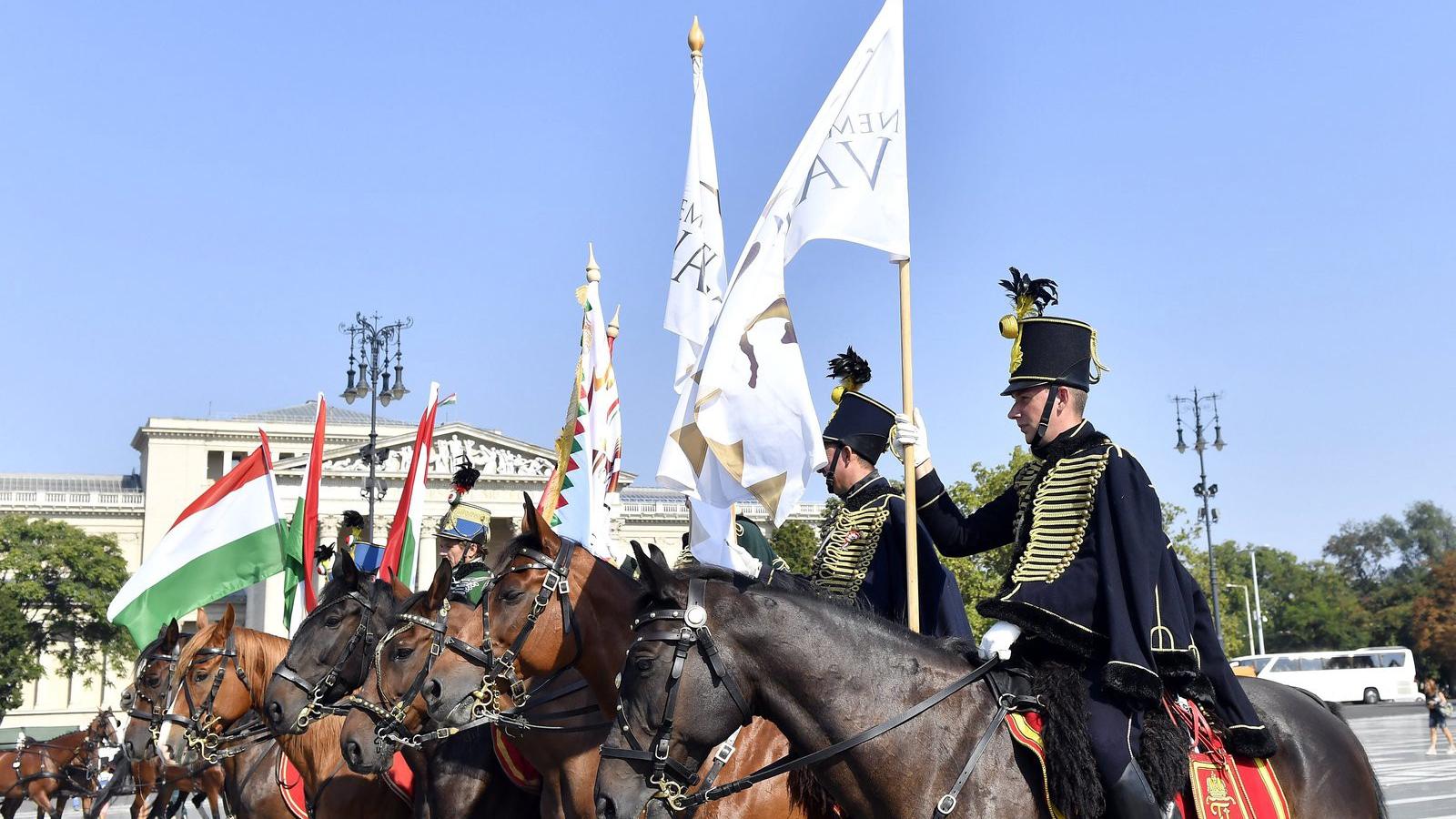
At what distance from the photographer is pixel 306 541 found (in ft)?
35.1

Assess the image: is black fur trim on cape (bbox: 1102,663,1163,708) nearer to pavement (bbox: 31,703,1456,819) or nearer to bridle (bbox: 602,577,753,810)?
bridle (bbox: 602,577,753,810)

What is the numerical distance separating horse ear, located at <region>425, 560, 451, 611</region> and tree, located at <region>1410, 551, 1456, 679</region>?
71782 millimetres

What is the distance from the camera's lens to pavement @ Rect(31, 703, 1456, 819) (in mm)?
15806

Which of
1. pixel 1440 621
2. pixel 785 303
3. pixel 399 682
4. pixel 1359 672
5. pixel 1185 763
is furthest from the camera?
pixel 1440 621

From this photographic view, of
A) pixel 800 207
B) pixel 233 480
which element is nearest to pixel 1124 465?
pixel 800 207

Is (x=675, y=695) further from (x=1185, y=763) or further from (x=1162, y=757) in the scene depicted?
(x=1185, y=763)

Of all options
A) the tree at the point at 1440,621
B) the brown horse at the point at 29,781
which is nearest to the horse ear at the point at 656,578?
the brown horse at the point at 29,781

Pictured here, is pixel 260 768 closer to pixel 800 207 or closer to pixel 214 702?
pixel 214 702

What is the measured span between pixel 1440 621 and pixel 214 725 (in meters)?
72.2

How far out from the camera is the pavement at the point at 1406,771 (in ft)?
51.9

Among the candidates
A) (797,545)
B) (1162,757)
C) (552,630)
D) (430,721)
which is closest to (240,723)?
(430,721)

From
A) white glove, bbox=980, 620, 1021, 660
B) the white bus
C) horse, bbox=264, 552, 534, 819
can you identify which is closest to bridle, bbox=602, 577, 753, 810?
white glove, bbox=980, 620, 1021, 660

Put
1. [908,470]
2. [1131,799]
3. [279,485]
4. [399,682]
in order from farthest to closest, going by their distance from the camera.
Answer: [279,485]
[399,682]
[908,470]
[1131,799]

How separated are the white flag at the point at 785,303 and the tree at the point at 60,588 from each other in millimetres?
60415
